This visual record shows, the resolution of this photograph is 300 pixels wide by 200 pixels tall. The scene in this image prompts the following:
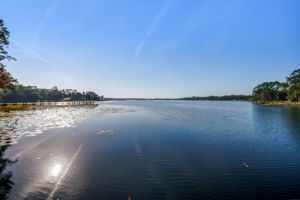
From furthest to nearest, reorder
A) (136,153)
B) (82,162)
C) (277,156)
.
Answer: (136,153) → (277,156) → (82,162)

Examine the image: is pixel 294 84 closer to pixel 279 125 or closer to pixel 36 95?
pixel 279 125

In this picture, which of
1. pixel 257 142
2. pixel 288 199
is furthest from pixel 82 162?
pixel 257 142

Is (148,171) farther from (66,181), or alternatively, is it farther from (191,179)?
(66,181)

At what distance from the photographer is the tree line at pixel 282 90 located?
94188 mm

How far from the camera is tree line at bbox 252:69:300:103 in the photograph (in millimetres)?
94188

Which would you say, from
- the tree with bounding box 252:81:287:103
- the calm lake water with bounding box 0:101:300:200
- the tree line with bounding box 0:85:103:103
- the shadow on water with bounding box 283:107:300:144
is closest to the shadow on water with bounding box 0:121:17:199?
the calm lake water with bounding box 0:101:300:200

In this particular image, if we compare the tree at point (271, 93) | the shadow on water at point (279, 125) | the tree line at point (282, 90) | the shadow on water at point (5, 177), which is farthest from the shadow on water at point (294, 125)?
the tree at point (271, 93)

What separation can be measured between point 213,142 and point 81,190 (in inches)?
531

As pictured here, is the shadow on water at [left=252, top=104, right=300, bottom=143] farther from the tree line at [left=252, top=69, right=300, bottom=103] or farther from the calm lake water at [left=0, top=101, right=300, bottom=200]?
the tree line at [left=252, top=69, right=300, bottom=103]

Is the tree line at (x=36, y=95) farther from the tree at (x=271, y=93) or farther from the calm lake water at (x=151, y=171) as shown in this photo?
the tree at (x=271, y=93)

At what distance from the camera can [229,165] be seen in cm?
1028

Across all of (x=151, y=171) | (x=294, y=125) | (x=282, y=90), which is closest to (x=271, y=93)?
(x=282, y=90)

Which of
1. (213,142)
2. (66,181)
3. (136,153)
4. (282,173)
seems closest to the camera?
(66,181)

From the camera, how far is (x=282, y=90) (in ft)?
378
